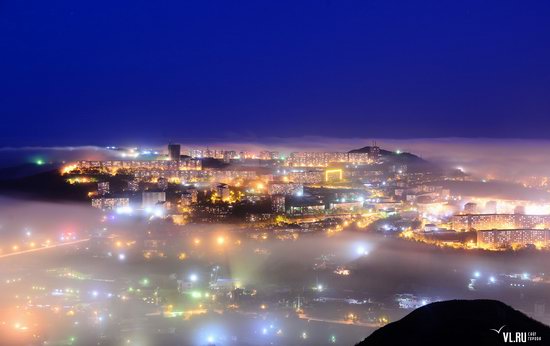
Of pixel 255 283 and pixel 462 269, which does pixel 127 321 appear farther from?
pixel 462 269

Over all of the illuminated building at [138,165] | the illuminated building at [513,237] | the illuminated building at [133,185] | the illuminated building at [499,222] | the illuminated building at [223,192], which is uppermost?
the illuminated building at [138,165]

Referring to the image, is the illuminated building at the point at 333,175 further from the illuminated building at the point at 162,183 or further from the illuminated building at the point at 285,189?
the illuminated building at the point at 162,183

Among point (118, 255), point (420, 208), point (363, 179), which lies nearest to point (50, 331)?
point (118, 255)

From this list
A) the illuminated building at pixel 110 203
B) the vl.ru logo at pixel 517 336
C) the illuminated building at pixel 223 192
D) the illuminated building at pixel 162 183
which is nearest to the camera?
the vl.ru logo at pixel 517 336

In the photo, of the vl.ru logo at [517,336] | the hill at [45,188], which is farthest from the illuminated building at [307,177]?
the vl.ru logo at [517,336]

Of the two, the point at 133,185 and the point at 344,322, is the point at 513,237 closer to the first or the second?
the point at 344,322

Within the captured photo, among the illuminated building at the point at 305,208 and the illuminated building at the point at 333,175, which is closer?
the illuminated building at the point at 305,208
